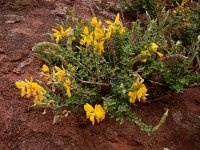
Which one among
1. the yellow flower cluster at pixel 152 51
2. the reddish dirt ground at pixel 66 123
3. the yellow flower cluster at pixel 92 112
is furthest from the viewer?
the yellow flower cluster at pixel 152 51

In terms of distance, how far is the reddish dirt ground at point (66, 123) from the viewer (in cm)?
232

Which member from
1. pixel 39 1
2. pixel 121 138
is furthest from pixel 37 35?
pixel 121 138

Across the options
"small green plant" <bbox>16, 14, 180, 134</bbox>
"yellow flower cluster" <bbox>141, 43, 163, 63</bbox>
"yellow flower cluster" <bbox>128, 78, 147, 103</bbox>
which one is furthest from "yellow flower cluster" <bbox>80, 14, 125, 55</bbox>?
"yellow flower cluster" <bbox>128, 78, 147, 103</bbox>

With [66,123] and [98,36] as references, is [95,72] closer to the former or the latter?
[98,36]

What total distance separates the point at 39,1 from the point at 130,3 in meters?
0.83

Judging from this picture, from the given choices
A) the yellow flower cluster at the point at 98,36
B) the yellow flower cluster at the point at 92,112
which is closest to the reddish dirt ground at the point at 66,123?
the yellow flower cluster at the point at 92,112

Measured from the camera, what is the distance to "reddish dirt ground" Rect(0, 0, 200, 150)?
2.32 metres

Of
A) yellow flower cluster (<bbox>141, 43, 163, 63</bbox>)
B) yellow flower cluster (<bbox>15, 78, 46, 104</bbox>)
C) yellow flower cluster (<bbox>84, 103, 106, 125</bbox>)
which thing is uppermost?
yellow flower cluster (<bbox>141, 43, 163, 63</bbox>)

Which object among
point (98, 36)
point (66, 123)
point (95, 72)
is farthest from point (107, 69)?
point (66, 123)

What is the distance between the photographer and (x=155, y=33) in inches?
103

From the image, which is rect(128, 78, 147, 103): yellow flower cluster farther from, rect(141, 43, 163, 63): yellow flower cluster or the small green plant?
rect(141, 43, 163, 63): yellow flower cluster

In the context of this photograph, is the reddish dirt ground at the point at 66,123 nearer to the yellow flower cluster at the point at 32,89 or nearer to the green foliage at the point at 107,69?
the green foliage at the point at 107,69

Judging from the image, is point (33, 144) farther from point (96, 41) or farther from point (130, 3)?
point (130, 3)

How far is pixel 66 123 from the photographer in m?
2.42
